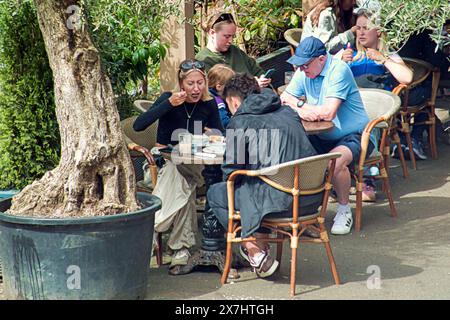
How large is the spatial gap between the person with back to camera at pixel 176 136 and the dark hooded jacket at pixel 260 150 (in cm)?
59

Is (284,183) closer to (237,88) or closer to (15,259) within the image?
(237,88)

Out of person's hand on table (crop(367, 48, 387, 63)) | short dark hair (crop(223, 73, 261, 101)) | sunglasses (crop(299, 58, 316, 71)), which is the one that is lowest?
short dark hair (crop(223, 73, 261, 101))

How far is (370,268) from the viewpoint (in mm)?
5934

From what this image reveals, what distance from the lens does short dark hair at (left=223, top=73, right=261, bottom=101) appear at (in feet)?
19.2

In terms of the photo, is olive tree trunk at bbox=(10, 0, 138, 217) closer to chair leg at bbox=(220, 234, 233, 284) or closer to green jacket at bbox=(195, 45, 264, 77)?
chair leg at bbox=(220, 234, 233, 284)

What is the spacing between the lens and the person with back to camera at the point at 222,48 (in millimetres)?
7633

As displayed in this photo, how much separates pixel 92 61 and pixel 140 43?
9.39 feet

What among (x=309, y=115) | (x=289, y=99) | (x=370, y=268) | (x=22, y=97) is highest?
(x=22, y=97)

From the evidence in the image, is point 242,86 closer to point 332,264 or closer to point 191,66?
point 191,66

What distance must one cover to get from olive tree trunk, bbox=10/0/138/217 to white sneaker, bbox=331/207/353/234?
2119mm

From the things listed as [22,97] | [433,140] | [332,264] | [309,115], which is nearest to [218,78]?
[309,115]

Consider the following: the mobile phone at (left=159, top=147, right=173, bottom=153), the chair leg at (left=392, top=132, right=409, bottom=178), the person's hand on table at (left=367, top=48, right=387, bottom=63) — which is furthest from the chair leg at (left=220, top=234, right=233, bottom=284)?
the chair leg at (left=392, top=132, right=409, bottom=178)

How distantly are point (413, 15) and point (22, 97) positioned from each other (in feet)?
9.16

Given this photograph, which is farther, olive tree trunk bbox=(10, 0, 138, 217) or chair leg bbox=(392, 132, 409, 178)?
chair leg bbox=(392, 132, 409, 178)
